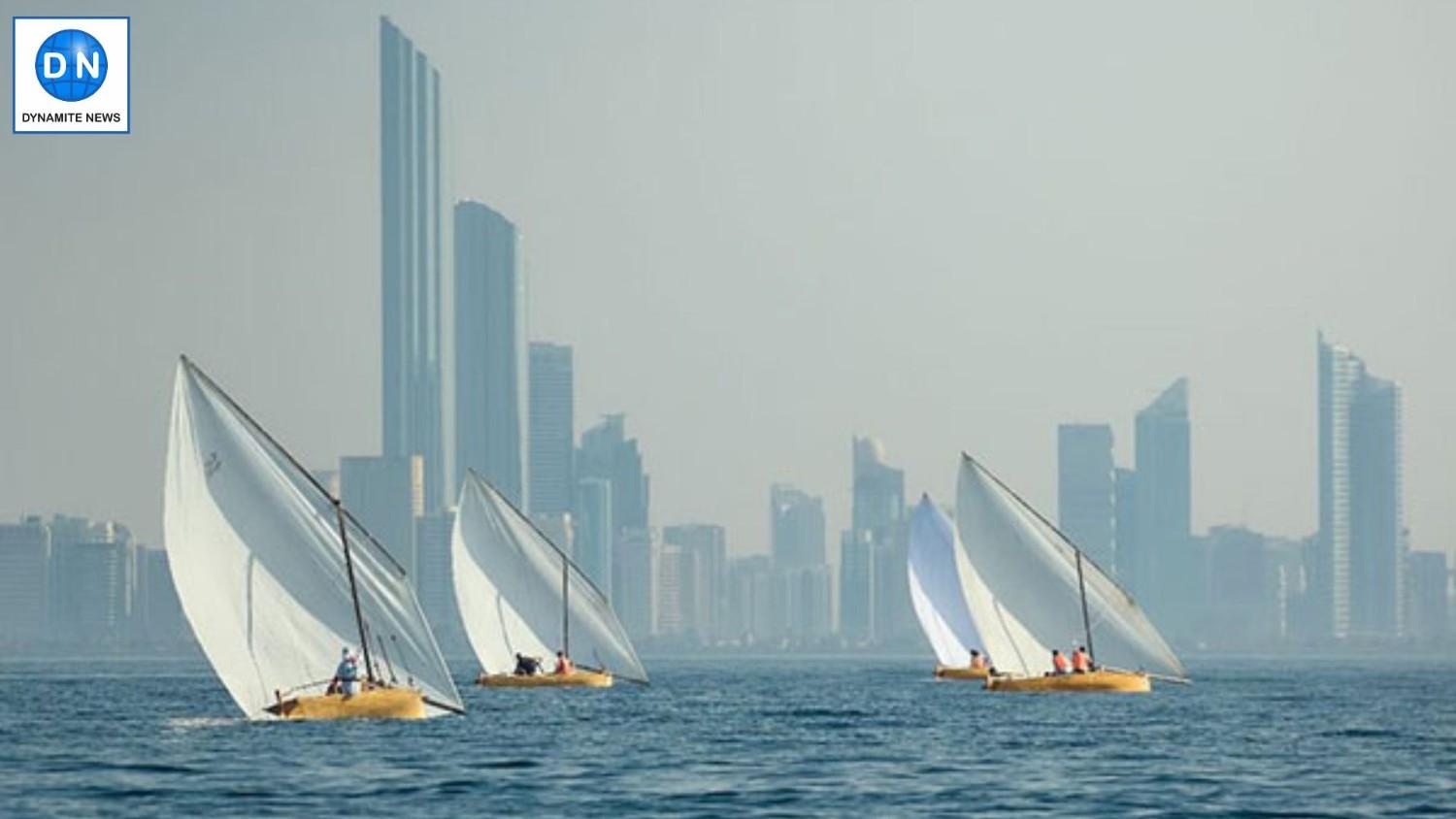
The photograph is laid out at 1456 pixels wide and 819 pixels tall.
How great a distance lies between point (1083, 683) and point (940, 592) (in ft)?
161

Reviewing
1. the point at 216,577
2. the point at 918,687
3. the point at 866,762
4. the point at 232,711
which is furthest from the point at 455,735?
the point at 918,687

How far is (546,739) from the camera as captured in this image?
306 ft

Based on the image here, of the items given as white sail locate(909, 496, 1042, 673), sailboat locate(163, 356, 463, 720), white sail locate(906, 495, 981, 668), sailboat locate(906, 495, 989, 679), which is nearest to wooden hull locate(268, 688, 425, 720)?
sailboat locate(163, 356, 463, 720)

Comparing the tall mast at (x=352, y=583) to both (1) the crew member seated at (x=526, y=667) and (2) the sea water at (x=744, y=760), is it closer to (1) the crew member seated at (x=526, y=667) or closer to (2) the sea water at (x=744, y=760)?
(2) the sea water at (x=744, y=760)

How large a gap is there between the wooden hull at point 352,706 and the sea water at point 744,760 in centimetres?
68

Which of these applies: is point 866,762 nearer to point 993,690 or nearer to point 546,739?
point 546,739

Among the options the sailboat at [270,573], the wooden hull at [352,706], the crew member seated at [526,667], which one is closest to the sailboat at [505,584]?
the crew member seated at [526,667]

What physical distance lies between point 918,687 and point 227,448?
264 feet

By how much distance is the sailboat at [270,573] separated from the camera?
86625 mm

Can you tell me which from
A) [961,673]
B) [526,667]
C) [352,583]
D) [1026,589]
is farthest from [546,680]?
[352,583]

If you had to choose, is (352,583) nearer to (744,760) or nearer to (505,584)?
(744,760)

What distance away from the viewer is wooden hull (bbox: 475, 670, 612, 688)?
14025 centimetres

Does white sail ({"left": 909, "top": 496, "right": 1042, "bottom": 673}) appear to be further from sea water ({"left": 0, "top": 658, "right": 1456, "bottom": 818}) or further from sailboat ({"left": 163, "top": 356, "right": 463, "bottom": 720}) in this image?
sailboat ({"left": 163, "top": 356, "right": 463, "bottom": 720})

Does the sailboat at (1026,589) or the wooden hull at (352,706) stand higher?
the sailboat at (1026,589)
